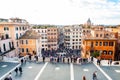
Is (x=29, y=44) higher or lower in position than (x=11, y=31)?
lower

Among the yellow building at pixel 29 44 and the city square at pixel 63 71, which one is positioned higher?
the yellow building at pixel 29 44

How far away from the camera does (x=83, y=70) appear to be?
30.3 metres

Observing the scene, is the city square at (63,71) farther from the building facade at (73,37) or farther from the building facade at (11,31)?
the building facade at (73,37)

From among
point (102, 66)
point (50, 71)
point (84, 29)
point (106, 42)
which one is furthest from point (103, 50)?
point (84, 29)

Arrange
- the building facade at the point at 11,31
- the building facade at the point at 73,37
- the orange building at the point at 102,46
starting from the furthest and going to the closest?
the building facade at the point at 73,37 < the building facade at the point at 11,31 < the orange building at the point at 102,46

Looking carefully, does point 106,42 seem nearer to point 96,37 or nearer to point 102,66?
point 96,37

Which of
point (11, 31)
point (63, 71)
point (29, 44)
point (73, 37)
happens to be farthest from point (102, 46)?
point (73, 37)

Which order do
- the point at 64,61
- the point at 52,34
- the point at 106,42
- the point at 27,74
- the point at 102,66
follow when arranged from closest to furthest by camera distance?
the point at 27,74 → the point at 102,66 → the point at 64,61 → the point at 106,42 → the point at 52,34

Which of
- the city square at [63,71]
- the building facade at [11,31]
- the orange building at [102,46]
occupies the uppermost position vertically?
the building facade at [11,31]

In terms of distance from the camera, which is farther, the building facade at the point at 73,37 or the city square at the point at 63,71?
the building facade at the point at 73,37

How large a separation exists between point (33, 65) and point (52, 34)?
67260 mm

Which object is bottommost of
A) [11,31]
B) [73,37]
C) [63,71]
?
[63,71]

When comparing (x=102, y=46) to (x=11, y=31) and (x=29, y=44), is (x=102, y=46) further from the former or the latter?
(x=11, y=31)

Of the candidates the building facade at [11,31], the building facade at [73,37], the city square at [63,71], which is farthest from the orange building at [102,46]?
the building facade at [73,37]
